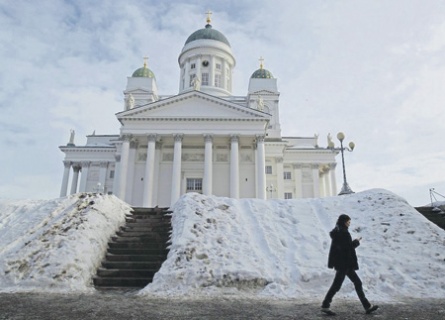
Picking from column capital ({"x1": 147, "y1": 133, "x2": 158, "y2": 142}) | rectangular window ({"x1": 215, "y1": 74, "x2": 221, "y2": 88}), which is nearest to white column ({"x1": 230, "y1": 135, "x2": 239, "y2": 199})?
column capital ({"x1": 147, "y1": 133, "x2": 158, "y2": 142})

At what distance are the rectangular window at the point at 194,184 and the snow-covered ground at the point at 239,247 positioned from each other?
751 inches

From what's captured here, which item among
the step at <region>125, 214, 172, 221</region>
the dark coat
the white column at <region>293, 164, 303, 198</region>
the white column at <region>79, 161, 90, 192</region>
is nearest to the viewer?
the dark coat

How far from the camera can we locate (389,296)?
7.16 metres

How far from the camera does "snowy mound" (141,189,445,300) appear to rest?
7469mm

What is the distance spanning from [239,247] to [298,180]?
3306 cm

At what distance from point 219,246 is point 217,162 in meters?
22.6

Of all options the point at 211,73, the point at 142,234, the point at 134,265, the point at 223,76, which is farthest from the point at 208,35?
the point at 134,265

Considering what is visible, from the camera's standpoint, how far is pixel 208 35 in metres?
48.3

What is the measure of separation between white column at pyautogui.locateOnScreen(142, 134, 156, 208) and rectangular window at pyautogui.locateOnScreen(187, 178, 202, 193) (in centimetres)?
399

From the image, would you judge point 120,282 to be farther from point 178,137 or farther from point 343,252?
point 178,137

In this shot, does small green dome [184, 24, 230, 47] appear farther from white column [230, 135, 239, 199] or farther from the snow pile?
the snow pile

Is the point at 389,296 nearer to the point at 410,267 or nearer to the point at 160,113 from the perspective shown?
the point at 410,267

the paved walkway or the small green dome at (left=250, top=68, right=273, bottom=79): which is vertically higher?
the small green dome at (left=250, top=68, right=273, bottom=79)

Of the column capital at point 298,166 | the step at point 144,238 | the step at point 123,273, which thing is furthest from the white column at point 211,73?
the step at point 123,273
